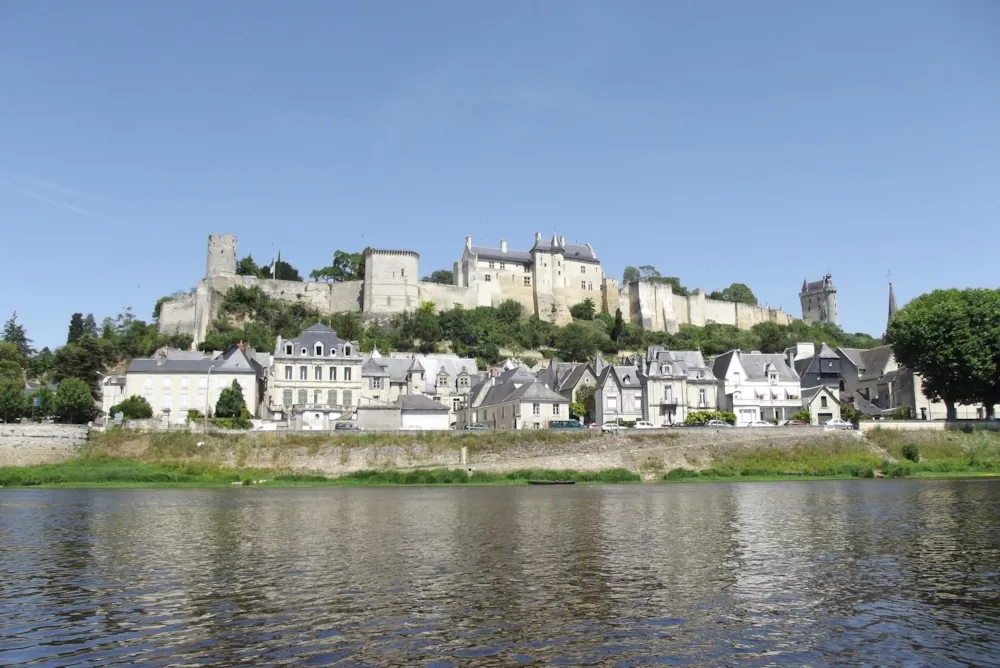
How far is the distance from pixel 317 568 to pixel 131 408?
42.3 metres

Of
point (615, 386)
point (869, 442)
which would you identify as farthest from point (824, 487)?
point (615, 386)

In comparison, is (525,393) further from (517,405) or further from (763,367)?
(763,367)

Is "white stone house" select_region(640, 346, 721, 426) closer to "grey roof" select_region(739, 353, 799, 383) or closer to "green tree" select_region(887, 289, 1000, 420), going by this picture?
"grey roof" select_region(739, 353, 799, 383)

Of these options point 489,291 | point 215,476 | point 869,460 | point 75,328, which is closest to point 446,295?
point 489,291

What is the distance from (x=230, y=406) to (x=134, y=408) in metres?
5.99

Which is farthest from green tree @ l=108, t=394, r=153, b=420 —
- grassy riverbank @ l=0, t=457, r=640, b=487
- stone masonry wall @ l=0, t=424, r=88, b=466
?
grassy riverbank @ l=0, t=457, r=640, b=487

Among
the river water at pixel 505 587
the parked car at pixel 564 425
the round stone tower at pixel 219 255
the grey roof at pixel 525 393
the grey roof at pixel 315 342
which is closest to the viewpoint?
the river water at pixel 505 587

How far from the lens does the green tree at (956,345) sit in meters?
49.5

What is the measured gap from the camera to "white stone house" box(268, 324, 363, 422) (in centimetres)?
5650

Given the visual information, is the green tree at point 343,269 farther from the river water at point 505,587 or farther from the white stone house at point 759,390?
the river water at point 505,587

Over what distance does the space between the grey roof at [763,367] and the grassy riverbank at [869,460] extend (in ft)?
39.3

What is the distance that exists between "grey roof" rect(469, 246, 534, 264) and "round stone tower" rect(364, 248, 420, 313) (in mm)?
11742

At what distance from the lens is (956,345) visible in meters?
50.0

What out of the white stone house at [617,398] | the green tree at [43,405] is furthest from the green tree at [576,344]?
the green tree at [43,405]
